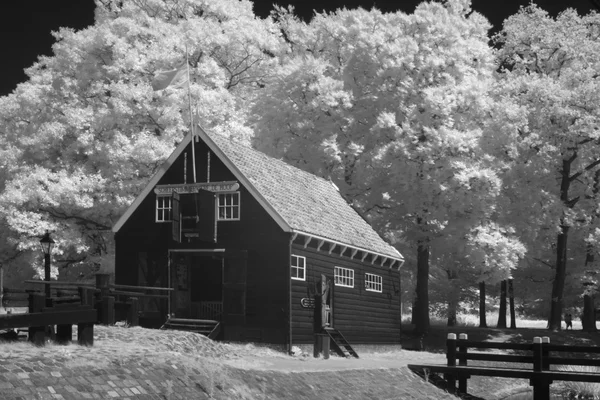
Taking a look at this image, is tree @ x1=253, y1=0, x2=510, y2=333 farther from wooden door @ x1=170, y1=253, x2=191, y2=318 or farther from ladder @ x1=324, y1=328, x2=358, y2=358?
wooden door @ x1=170, y1=253, x2=191, y2=318

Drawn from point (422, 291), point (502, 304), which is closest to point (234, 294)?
point (422, 291)

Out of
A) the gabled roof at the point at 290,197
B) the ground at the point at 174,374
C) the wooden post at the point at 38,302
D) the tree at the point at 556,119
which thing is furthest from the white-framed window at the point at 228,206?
the tree at the point at 556,119

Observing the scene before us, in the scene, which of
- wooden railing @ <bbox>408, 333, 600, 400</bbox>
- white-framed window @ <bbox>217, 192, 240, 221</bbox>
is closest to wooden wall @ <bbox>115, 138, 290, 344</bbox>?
white-framed window @ <bbox>217, 192, 240, 221</bbox>

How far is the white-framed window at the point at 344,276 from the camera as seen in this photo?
108 feet

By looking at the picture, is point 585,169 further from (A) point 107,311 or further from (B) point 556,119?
(A) point 107,311

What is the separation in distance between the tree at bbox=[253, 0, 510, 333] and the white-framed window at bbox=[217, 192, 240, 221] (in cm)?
1242

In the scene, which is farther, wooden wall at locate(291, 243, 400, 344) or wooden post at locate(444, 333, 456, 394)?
wooden wall at locate(291, 243, 400, 344)

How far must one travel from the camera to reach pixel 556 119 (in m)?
45.7

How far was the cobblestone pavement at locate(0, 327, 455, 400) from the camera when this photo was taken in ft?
44.7

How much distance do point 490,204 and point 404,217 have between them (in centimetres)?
422

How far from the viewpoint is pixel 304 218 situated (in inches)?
1229

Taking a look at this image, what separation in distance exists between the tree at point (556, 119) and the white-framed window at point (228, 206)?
19.6 meters

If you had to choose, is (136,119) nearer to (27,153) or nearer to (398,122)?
(27,153)

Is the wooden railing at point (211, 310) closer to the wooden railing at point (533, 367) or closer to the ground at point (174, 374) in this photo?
the ground at point (174, 374)
